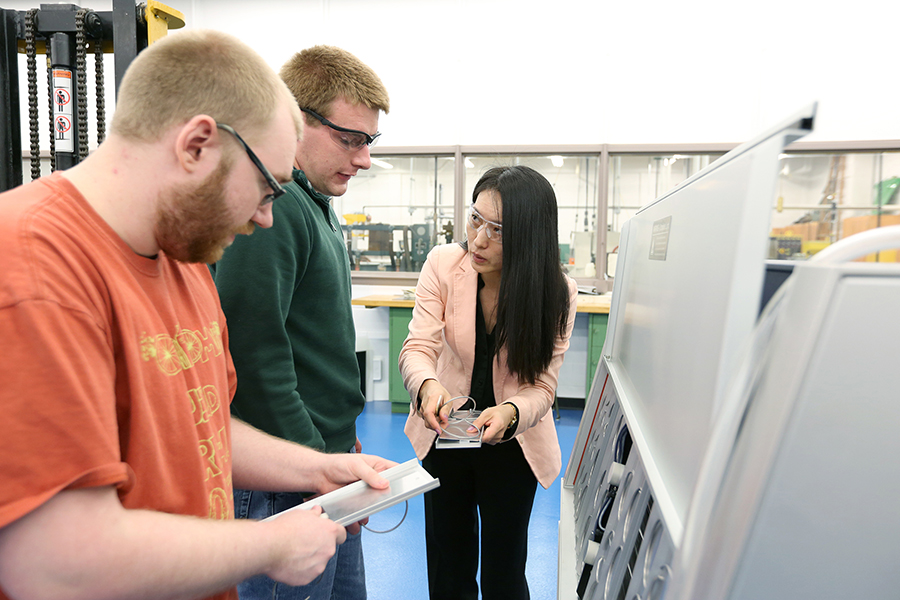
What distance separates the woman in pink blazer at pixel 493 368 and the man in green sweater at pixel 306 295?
0.34m

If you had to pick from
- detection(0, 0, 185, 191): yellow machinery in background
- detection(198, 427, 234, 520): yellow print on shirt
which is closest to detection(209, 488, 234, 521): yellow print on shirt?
detection(198, 427, 234, 520): yellow print on shirt

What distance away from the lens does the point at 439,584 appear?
1.65 meters

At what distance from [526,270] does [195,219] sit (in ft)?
3.31

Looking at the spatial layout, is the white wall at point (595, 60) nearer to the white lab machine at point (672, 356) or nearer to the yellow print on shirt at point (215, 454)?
the white lab machine at point (672, 356)

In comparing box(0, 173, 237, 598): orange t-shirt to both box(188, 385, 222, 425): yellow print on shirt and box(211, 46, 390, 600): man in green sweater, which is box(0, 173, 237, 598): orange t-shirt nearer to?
box(188, 385, 222, 425): yellow print on shirt

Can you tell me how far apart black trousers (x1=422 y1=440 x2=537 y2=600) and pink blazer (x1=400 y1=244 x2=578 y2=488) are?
7 centimetres

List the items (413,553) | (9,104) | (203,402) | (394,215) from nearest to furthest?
(203,402) → (9,104) → (413,553) → (394,215)

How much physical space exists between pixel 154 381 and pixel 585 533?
3.81 feet

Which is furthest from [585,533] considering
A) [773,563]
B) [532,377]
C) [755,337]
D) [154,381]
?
[154,381]

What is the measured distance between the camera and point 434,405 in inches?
57.7

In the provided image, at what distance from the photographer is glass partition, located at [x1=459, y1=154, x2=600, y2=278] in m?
4.81

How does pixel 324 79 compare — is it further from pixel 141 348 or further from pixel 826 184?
pixel 826 184

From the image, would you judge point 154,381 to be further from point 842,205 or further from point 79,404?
point 842,205

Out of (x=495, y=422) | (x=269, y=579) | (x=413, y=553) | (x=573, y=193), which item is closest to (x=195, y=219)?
(x=269, y=579)
